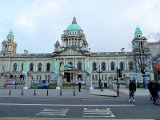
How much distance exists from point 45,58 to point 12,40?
853 inches

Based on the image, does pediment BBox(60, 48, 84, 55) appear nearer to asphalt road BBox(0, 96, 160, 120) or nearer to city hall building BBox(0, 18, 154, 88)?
city hall building BBox(0, 18, 154, 88)

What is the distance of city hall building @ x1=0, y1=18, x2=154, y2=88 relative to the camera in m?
109

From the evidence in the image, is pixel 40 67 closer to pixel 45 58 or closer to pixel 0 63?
pixel 45 58

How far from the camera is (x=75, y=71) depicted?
3878 inches

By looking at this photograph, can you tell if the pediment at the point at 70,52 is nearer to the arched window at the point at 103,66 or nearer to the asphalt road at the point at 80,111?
the arched window at the point at 103,66


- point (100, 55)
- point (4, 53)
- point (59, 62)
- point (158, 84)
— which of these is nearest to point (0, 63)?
point (4, 53)

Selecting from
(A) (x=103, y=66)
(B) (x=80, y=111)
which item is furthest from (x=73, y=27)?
(B) (x=80, y=111)

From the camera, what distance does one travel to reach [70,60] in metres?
110

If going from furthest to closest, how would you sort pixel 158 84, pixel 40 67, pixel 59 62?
pixel 40 67 → pixel 59 62 → pixel 158 84

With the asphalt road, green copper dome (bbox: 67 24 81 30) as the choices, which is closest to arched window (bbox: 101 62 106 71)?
green copper dome (bbox: 67 24 81 30)

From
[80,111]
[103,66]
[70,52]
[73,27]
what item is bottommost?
[80,111]

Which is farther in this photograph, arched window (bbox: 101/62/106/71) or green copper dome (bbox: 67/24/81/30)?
green copper dome (bbox: 67/24/81/30)

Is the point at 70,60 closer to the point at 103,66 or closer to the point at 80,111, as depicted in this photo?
the point at 103,66

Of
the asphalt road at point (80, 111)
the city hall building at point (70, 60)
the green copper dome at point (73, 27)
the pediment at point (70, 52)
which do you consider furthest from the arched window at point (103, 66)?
the asphalt road at point (80, 111)
